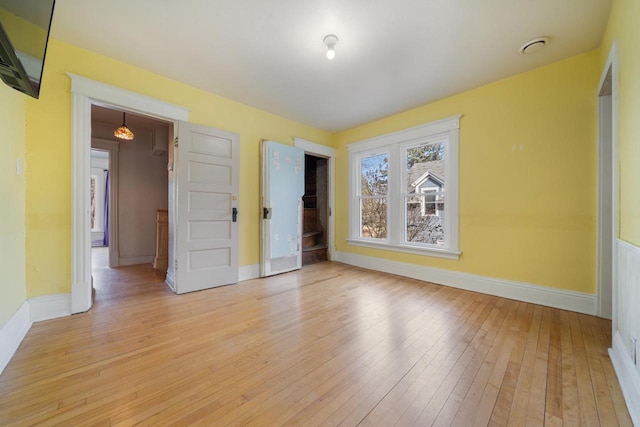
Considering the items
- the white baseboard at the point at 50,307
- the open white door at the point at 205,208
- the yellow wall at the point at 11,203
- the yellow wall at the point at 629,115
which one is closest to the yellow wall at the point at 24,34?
the yellow wall at the point at 11,203

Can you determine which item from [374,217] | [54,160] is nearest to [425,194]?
[374,217]

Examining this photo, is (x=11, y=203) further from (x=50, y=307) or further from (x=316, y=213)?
(x=316, y=213)

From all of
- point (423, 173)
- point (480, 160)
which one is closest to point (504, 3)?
point (480, 160)

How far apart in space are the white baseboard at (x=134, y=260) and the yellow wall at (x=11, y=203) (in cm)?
261

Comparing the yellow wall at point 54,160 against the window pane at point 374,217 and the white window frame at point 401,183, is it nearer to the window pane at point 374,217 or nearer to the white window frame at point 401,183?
the white window frame at point 401,183

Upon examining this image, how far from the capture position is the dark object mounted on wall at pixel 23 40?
3.29 ft

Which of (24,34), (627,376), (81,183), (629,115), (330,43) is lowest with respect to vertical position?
(627,376)

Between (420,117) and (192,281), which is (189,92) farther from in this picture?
(420,117)

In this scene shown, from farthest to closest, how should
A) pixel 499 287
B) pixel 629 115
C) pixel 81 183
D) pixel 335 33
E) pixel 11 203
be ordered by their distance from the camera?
pixel 499 287 → pixel 81 183 → pixel 335 33 → pixel 11 203 → pixel 629 115

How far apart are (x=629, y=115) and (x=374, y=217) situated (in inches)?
123

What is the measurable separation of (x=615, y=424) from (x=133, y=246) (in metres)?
6.11

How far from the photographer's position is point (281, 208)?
3.92m

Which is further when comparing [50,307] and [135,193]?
[135,193]

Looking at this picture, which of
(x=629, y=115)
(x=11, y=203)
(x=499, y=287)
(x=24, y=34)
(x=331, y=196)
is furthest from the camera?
(x=331, y=196)
